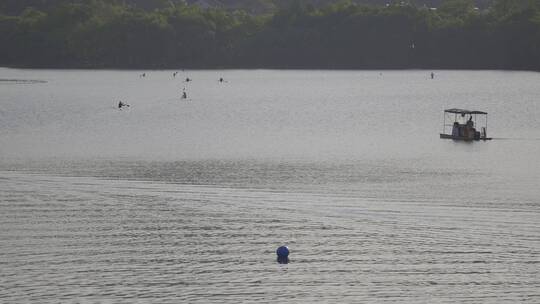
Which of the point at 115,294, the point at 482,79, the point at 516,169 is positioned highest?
the point at 482,79

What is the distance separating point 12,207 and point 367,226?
664 inches

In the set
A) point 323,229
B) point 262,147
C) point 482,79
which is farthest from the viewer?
point 482,79

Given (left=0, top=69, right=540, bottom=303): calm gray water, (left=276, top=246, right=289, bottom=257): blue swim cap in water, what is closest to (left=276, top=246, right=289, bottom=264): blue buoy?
(left=276, top=246, right=289, bottom=257): blue swim cap in water

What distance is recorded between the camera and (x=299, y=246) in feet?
142

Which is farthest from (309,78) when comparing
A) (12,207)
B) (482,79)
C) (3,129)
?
(12,207)

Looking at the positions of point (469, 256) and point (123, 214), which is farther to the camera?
point (123, 214)

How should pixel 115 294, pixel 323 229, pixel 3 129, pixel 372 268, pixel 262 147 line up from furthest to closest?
pixel 3 129, pixel 262 147, pixel 323 229, pixel 372 268, pixel 115 294

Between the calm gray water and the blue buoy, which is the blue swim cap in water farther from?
the calm gray water

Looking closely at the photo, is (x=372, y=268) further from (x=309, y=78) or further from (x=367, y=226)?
(x=309, y=78)

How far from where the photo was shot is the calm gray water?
124ft

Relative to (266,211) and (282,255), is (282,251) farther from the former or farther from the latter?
(266,211)

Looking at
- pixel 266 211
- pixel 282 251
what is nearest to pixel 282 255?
pixel 282 251

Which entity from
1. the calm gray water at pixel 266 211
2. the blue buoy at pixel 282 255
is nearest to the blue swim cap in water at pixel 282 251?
the blue buoy at pixel 282 255

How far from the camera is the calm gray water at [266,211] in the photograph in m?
37.7
